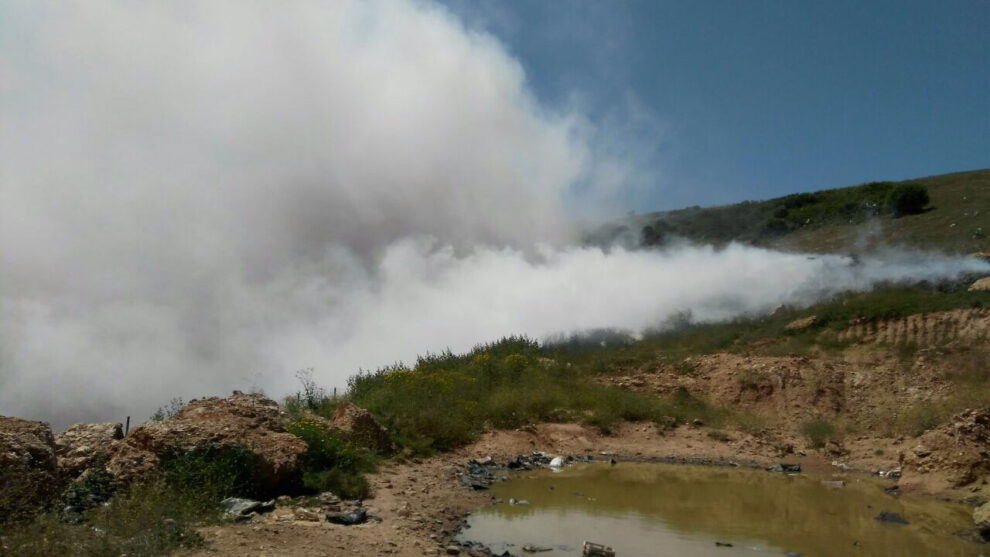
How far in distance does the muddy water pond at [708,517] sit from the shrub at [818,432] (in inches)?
135

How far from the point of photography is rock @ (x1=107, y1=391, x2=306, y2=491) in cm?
1070

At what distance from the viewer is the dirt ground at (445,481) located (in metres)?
8.86

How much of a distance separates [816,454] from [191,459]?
680 inches

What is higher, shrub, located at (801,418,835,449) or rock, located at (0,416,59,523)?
rock, located at (0,416,59,523)

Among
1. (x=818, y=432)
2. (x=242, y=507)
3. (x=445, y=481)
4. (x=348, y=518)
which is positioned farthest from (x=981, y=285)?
(x=242, y=507)

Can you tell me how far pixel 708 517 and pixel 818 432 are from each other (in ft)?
35.2

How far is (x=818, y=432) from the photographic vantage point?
71.2 ft

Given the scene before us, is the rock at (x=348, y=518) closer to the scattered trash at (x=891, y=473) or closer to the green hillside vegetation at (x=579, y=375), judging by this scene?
the green hillside vegetation at (x=579, y=375)

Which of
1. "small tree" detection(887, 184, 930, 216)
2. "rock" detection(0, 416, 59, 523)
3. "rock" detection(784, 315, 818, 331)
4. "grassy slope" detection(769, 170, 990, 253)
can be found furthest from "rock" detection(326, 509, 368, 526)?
"small tree" detection(887, 184, 930, 216)

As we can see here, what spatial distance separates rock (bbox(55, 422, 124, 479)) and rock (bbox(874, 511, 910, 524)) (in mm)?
13210

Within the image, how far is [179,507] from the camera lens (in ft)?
29.0

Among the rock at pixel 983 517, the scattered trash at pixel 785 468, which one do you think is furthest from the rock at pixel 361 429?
the rock at pixel 983 517

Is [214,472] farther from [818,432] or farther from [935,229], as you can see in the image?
[935,229]

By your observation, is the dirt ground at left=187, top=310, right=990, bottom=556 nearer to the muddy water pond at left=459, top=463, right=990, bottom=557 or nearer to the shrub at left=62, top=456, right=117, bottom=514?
the muddy water pond at left=459, top=463, right=990, bottom=557
